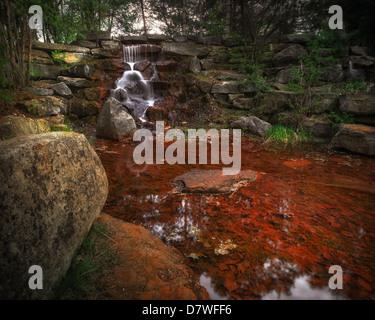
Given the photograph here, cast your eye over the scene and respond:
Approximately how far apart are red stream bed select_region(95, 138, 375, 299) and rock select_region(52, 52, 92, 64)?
22.1 ft

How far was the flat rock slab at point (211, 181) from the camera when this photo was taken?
2700 mm

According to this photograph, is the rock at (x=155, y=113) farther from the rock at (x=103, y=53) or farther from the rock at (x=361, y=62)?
the rock at (x=361, y=62)

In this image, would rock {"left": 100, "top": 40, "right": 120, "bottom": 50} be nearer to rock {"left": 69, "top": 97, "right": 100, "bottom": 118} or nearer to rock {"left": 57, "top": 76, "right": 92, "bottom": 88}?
rock {"left": 57, "top": 76, "right": 92, "bottom": 88}

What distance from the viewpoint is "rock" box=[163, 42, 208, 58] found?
9.12m

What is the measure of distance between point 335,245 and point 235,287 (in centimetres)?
109

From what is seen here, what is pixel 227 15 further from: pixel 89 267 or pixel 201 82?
pixel 89 267

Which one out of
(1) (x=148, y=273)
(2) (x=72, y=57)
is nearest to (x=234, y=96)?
(2) (x=72, y=57)

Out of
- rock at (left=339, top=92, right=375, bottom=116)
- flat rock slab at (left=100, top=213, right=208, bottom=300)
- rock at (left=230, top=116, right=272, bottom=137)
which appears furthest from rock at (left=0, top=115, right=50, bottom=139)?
rock at (left=339, top=92, right=375, bottom=116)

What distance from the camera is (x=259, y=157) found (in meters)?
4.30

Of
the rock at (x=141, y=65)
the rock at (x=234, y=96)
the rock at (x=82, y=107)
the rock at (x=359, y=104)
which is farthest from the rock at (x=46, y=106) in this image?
the rock at (x=359, y=104)
